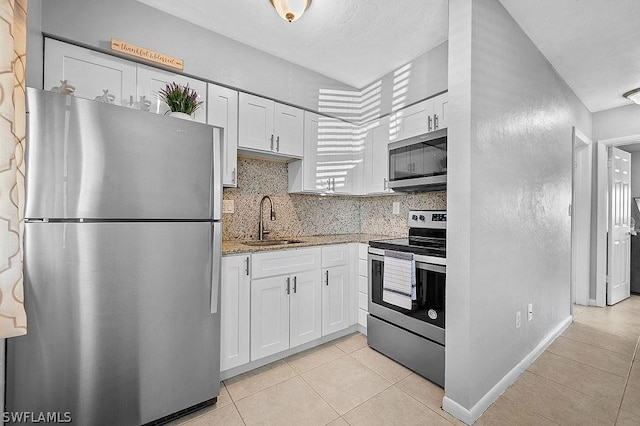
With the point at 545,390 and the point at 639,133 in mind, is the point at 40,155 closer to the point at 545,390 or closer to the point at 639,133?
the point at 545,390

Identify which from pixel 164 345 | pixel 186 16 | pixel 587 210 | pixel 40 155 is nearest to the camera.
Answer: pixel 40 155

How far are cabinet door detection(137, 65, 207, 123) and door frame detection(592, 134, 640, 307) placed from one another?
4667mm

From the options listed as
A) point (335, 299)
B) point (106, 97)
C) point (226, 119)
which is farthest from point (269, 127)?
point (335, 299)

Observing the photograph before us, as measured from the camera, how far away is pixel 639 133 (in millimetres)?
3223

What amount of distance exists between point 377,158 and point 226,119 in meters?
1.53

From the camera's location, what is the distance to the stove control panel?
2201 mm

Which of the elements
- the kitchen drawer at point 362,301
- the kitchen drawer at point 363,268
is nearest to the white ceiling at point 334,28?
the kitchen drawer at point 363,268

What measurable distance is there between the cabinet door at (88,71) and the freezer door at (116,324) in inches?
37.1

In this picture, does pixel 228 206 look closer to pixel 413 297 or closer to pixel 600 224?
pixel 413 297

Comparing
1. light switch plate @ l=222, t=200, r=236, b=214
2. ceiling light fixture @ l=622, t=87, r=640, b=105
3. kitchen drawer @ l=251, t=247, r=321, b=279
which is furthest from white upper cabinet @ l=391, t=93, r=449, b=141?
ceiling light fixture @ l=622, t=87, r=640, b=105

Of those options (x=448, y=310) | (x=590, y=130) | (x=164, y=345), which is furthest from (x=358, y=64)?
(x=590, y=130)

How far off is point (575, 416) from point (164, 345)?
242cm

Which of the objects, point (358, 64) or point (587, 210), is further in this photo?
point (587, 210)

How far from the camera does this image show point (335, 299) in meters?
2.54
